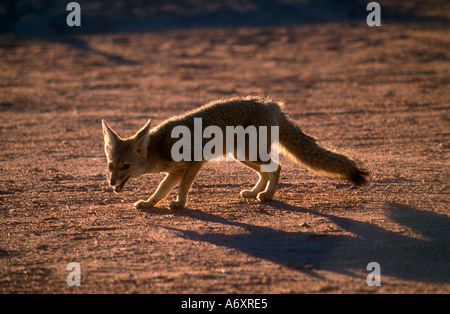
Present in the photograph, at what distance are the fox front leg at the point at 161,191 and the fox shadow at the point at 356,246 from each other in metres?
0.84

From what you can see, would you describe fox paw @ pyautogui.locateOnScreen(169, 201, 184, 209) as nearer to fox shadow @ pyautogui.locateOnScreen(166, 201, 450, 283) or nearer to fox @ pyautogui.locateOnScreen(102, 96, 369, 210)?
fox @ pyautogui.locateOnScreen(102, 96, 369, 210)

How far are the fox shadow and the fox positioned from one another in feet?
2.42

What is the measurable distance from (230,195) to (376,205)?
196cm

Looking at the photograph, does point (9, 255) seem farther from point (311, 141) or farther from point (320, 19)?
point (320, 19)

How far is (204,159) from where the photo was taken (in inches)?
267

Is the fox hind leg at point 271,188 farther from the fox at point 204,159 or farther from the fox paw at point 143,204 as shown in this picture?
the fox paw at point 143,204

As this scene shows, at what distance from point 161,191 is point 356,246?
2.64 meters

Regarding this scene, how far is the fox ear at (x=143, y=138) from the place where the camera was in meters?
6.46

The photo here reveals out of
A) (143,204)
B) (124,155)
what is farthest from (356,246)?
(124,155)

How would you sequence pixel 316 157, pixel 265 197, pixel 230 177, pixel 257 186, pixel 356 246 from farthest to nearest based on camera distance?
1. pixel 230 177
2. pixel 257 186
3. pixel 265 197
4. pixel 316 157
5. pixel 356 246

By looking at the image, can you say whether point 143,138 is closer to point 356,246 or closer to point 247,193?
point 247,193

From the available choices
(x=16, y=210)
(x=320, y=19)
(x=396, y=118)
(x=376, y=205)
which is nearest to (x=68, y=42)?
(x=320, y=19)

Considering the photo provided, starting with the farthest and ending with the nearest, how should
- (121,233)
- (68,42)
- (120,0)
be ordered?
(120,0) < (68,42) < (121,233)

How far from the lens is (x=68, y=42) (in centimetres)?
2306
